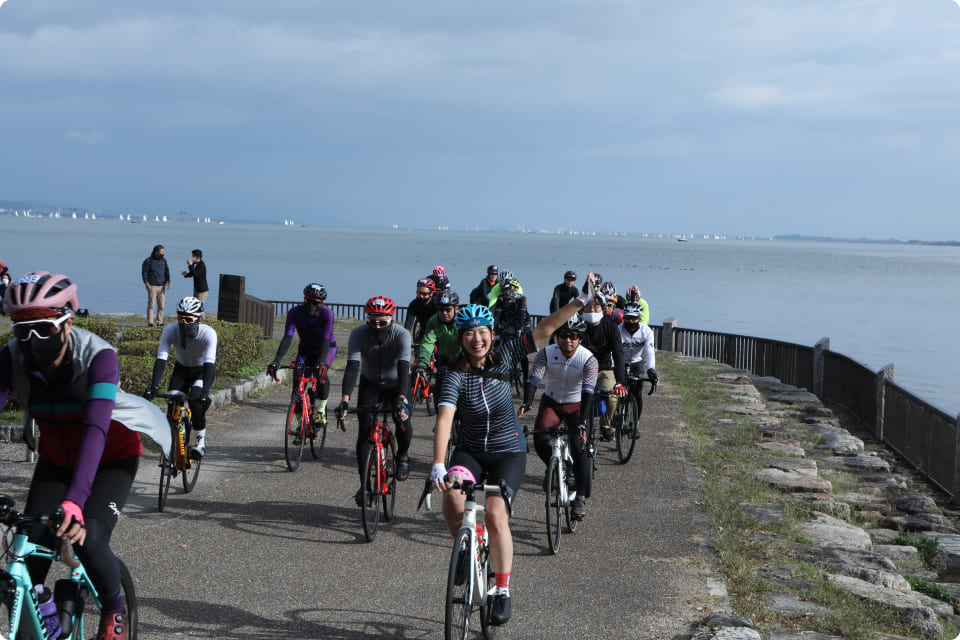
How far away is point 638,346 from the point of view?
1227 centimetres

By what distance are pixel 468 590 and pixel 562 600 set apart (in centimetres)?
164

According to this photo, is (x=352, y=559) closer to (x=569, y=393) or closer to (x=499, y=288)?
(x=569, y=393)

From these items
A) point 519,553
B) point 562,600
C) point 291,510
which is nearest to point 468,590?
point 562,600

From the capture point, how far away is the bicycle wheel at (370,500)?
7816mm

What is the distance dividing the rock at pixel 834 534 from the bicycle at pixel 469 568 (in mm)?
4751

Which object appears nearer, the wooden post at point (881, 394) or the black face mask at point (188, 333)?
the black face mask at point (188, 333)

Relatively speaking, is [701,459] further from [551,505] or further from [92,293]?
[92,293]

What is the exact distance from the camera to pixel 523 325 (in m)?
15.8

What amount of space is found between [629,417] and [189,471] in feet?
18.0

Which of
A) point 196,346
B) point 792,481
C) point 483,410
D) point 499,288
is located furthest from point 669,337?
point 483,410

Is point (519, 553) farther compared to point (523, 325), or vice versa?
point (523, 325)

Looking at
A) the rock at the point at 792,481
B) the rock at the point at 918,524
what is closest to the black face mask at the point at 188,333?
the rock at the point at 792,481

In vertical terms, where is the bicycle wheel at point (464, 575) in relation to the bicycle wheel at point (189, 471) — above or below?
above

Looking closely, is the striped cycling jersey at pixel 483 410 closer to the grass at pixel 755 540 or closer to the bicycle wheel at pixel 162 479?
the grass at pixel 755 540
